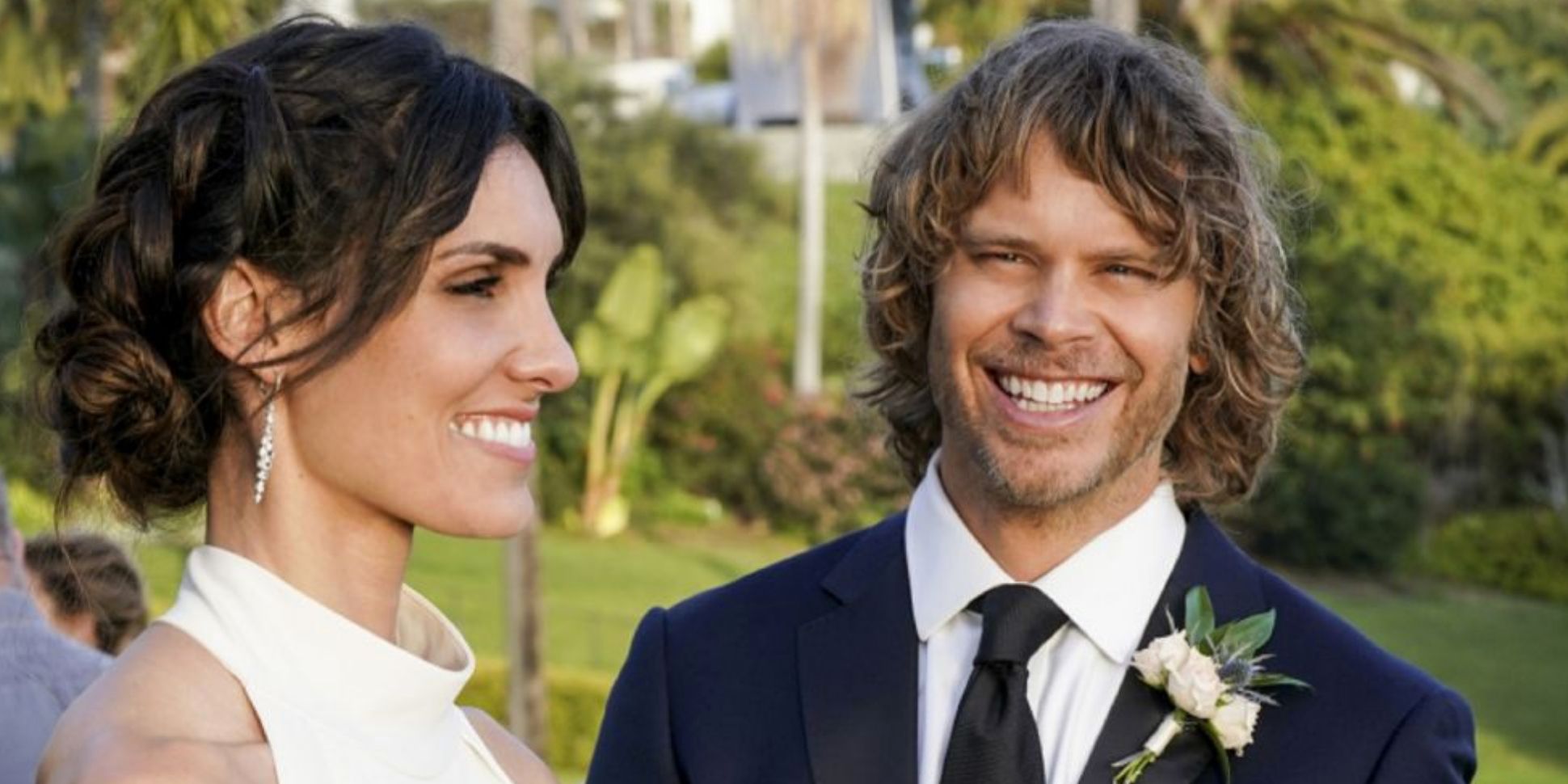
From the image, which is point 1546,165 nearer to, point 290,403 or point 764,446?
point 764,446

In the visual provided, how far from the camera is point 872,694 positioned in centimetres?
364

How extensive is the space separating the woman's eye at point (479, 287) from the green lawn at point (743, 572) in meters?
20.6

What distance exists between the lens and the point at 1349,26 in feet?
101

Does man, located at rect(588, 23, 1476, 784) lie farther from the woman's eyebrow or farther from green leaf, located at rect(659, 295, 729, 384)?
green leaf, located at rect(659, 295, 729, 384)

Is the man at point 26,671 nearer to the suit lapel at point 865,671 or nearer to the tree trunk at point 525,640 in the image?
the suit lapel at point 865,671

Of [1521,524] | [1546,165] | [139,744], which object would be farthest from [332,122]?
[1546,165]

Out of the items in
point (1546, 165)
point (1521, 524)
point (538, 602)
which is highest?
point (538, 602)

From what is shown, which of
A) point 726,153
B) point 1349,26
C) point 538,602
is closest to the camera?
point 538,602

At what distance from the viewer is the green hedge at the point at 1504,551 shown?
31875 millimetres

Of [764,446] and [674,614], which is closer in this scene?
[674,614]

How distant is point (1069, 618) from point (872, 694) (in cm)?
31

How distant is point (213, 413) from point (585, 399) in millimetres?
28874

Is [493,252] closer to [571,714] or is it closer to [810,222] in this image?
[571,714]

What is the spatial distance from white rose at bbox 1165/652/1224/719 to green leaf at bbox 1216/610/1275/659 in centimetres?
10
